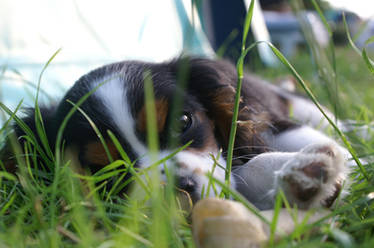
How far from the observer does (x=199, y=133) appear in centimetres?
156

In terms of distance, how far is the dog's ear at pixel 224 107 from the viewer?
5.50 feet

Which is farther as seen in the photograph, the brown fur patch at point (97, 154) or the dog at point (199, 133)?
the brown fur patch at point (97, 154)

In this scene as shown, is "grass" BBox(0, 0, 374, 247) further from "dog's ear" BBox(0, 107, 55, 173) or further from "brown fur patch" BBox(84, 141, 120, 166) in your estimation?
"dog's ear" BBox(0, 107, 55, 173)

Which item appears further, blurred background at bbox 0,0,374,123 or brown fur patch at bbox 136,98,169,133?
blurred background at bbox 0,0,374,123

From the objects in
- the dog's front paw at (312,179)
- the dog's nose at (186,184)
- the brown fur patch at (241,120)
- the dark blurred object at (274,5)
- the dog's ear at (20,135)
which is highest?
the dog's ear at (20,135)

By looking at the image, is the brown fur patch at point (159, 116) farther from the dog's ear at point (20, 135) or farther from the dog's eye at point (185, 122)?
the dog's ear at point (20, 135)

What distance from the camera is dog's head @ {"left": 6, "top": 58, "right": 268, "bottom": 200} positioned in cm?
139

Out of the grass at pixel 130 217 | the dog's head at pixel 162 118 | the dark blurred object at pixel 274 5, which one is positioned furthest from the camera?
the dark blurred object at pixel 274 5

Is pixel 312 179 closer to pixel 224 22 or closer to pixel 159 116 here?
pixel 159 116

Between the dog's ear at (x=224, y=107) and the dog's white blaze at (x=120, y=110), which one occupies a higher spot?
the dog's white blaze at (x=120, y=110)

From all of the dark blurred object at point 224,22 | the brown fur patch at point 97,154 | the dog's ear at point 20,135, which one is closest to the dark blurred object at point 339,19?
the brown fur patch at point 97,154

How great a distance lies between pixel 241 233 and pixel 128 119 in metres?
0.80

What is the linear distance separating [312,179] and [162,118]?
2.14ft

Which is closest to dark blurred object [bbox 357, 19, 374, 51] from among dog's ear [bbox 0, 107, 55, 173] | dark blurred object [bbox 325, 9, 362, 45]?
dark blurred object [bbox 325, 9, 362, 45]
